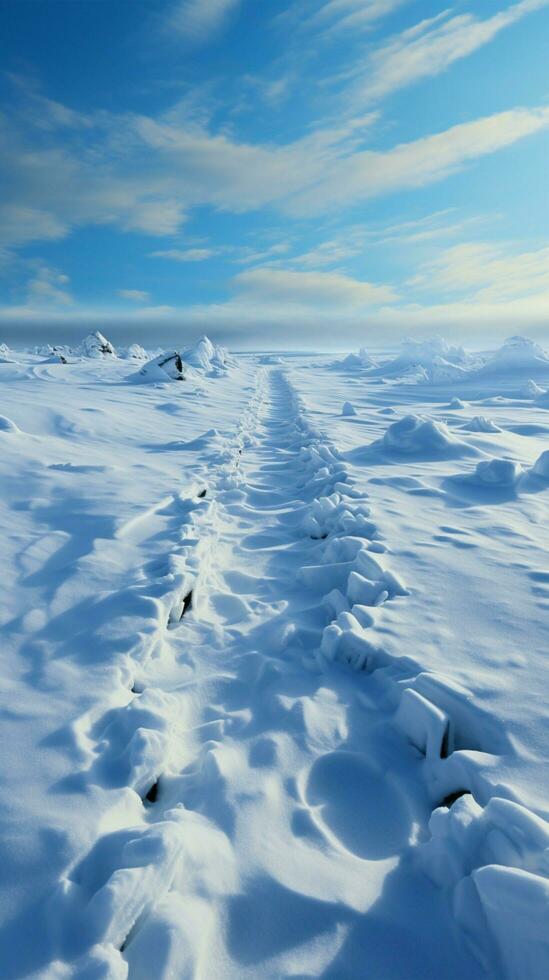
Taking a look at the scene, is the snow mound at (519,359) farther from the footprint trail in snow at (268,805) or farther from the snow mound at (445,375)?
the footprint trail in snow at (268,805)

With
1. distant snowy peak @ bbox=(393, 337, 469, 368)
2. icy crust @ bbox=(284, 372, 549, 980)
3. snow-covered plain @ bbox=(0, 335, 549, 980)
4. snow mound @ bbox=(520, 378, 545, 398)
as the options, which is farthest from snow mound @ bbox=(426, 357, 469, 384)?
icy crust @ bbox=(284, 372, 549, 980)

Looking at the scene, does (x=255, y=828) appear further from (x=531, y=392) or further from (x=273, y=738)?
(x=531, y=392)

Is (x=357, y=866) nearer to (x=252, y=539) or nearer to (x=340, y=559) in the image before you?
(x=340, y=559)

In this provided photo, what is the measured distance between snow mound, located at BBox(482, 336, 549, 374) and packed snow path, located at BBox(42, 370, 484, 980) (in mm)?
24138

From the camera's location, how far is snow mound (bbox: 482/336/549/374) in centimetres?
2381

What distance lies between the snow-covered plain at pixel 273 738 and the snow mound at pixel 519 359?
860 inches

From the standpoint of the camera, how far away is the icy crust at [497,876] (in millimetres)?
1175

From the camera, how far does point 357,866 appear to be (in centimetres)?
149

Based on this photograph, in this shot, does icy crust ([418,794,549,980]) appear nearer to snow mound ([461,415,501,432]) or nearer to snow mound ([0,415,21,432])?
snow mound ([0,415,21,432])

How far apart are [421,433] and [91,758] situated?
663cm

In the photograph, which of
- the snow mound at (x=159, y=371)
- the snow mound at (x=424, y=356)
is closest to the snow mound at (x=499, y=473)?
the snow mound at (x=159, y=371)

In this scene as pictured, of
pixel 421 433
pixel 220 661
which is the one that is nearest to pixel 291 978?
pixel 220 661

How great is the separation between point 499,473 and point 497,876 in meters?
4.80

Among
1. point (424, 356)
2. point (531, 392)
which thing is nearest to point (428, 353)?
point (424, 356)
